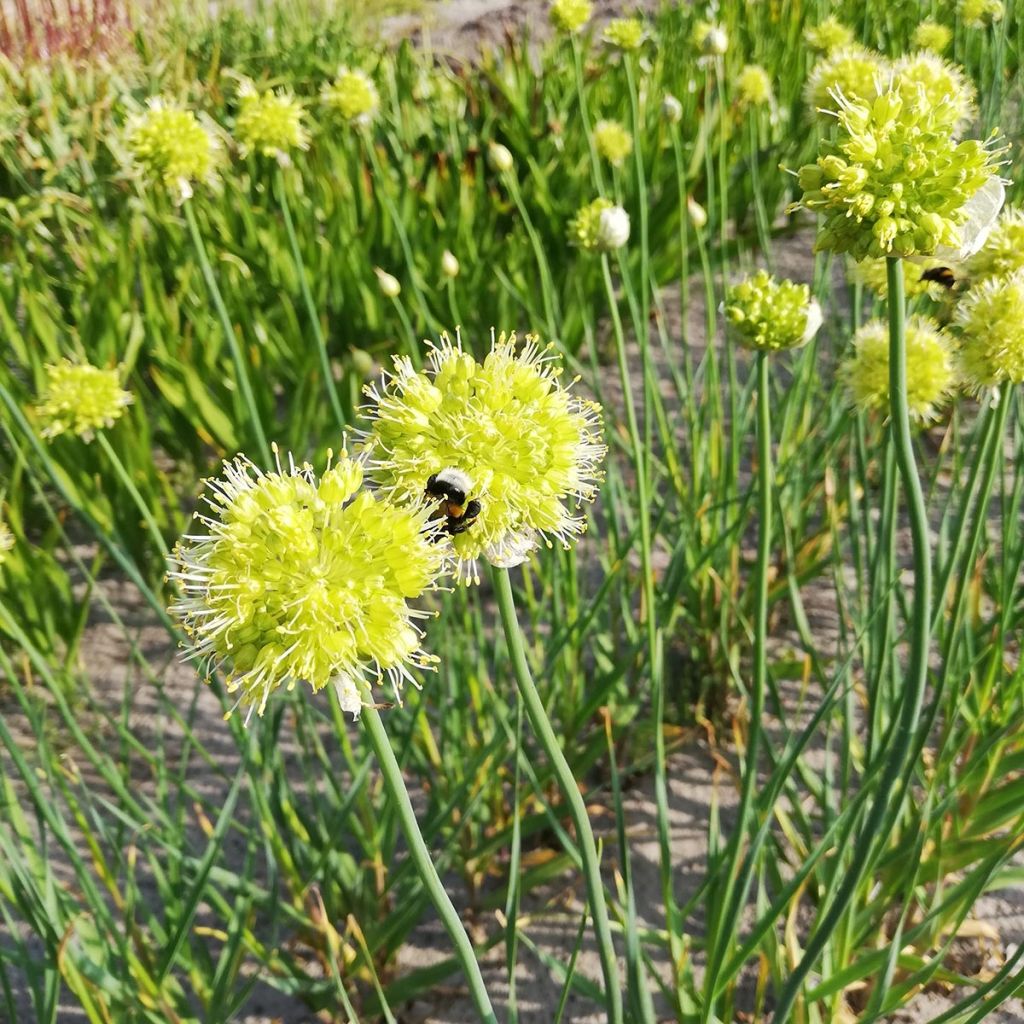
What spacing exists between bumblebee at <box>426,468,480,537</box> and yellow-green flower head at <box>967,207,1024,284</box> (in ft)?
2.25

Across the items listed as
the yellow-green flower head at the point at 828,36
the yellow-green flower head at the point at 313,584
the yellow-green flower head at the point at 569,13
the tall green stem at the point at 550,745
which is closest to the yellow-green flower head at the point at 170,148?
the yellow-green flower head at the point at 569,13

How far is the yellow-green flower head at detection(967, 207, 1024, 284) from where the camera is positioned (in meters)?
0.99

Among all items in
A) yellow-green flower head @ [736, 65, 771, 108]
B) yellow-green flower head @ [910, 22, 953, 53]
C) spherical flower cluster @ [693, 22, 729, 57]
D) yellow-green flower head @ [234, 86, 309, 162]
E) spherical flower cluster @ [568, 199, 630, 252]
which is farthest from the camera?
yellow-green flower head @ [736, 65, 771, 108]

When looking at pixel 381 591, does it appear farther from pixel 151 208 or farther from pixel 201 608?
pixel 151 208

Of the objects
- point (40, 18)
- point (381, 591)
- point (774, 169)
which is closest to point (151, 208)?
point (774, 169)

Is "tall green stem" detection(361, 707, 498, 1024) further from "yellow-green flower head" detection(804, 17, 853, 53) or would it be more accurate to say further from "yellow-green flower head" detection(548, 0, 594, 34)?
"yellow-green flower head" detection(804, 17, 853, 53)

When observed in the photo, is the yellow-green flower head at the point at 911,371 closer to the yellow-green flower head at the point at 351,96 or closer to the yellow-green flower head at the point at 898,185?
the yellow-green flower head at the point at 898,185

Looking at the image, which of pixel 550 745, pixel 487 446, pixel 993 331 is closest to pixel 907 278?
pixel 993 331

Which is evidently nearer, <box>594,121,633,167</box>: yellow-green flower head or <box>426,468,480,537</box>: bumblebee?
<box>426,468,480,537</box>: bumblebee

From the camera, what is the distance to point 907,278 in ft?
3.68

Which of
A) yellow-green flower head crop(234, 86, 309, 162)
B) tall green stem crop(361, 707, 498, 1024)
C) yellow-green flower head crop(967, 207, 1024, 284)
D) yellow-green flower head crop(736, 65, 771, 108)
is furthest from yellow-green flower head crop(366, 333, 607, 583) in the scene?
yellow-green flower head crop(736, 65, 771, 108)

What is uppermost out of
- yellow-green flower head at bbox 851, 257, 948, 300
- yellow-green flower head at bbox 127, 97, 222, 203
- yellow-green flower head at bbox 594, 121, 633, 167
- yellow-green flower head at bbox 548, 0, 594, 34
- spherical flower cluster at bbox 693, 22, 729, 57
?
yellow-green flower head at bbox 548, 0, 594, 34

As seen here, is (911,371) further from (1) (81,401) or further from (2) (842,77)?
(1) (81,401)

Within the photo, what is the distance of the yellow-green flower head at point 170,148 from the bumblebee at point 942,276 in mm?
1093
